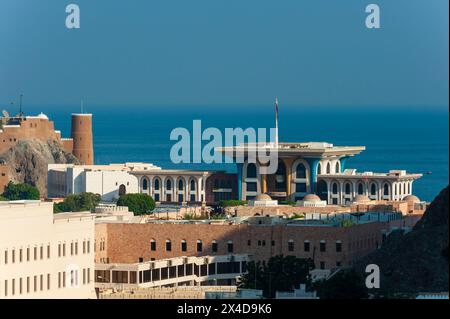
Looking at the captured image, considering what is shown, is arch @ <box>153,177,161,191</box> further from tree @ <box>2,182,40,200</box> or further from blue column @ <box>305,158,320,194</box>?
blue column @ <box>305,158,320,194</box>

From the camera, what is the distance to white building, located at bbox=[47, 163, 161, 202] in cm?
14475

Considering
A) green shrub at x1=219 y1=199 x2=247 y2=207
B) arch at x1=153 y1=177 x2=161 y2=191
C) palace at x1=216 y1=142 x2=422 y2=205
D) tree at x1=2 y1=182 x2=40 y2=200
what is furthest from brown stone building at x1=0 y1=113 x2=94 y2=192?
green shrub at x1=219 y1=199 x2=247 y2=207

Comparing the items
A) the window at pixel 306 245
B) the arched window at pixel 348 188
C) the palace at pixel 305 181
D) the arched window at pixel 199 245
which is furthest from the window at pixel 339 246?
the arched window at pixel 348 188

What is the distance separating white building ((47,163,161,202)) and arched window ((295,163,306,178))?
458 inches

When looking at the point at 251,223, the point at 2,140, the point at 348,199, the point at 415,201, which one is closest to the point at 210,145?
the point at 2,140

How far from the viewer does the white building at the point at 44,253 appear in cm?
8125

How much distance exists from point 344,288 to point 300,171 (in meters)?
60.2

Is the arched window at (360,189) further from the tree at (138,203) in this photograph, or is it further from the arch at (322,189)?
the tree at (138,203)

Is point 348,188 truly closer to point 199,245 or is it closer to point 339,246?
point 199,245

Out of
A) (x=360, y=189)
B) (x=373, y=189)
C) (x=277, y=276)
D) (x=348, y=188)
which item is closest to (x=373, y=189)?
(x=373, y=189)

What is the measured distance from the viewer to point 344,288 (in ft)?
244
